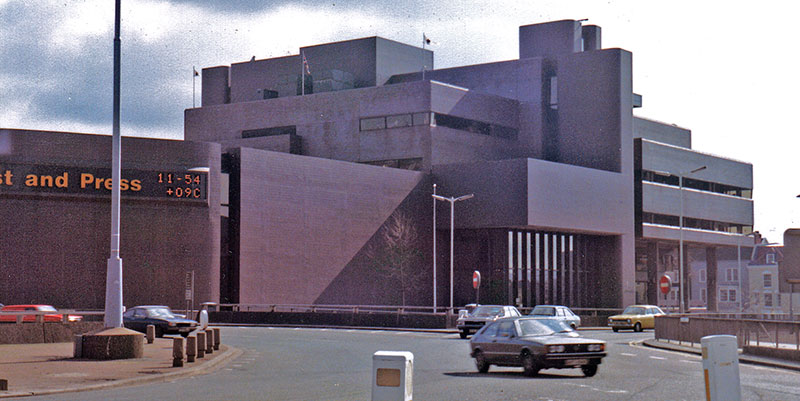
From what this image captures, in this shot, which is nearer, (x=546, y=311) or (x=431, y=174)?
(x=546, y=311)

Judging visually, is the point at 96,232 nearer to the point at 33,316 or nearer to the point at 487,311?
the point at 33,316

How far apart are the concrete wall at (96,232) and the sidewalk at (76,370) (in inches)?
1216

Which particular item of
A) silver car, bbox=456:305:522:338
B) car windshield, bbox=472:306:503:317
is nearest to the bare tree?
car windshield, bbox=472:306:503:317

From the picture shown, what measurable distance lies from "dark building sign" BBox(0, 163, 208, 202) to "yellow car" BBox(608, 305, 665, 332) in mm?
25977

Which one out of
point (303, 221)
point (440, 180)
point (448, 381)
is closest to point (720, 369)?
point (448, 381)

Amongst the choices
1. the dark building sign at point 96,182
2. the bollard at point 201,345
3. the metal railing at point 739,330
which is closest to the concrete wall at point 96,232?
the dark building sign at point 96,182

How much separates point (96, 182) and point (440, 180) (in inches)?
1196

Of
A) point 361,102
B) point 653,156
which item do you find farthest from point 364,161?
point 653,156

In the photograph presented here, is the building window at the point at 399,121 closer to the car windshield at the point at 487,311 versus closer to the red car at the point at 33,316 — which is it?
the red car at the point at 33,316

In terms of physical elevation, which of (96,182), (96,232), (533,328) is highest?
(96,182)

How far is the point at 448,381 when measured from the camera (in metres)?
22.1

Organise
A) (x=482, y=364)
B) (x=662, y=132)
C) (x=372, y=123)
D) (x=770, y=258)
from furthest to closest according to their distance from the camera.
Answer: (x=770, y=258) < (x=662, y=132) < (x=372, y=123) < (x=482, y=364)

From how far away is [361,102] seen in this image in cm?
9169

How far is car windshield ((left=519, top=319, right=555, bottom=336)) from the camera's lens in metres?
24.6
